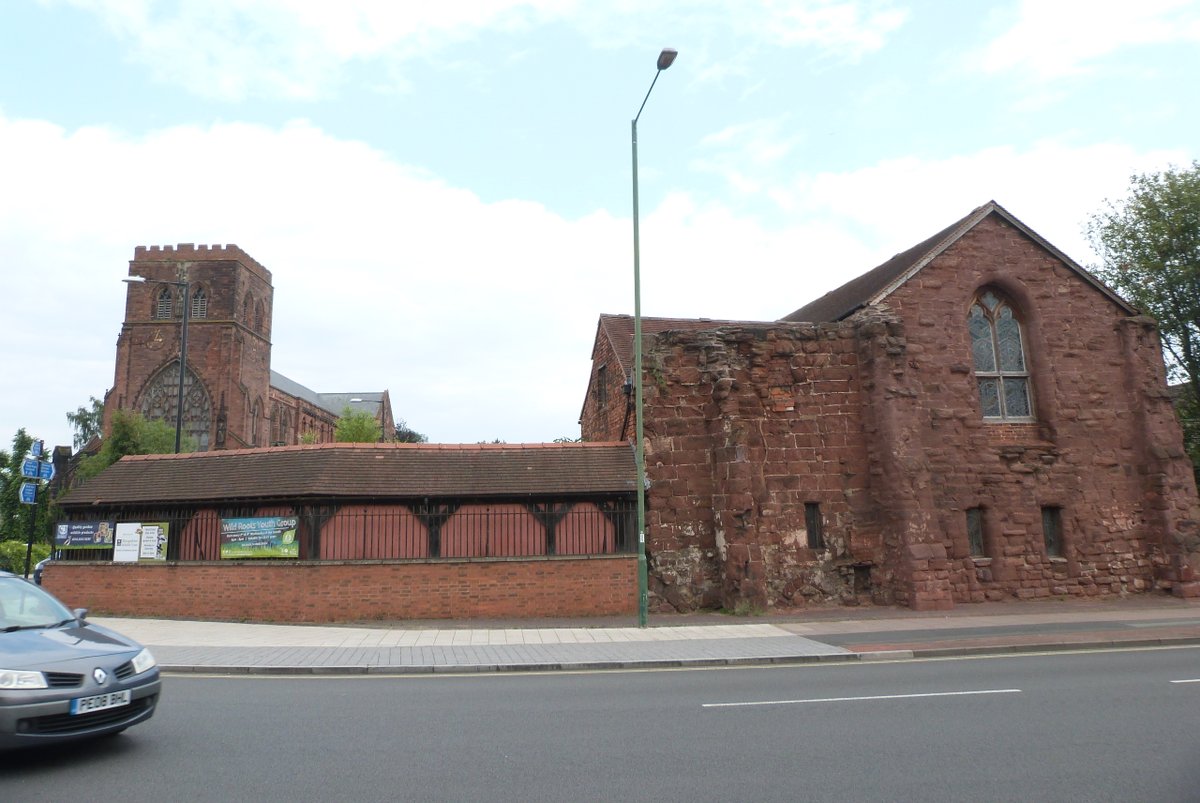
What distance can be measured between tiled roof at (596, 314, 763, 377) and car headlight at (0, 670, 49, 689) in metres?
15.5

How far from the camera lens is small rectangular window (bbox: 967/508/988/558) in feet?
58.3

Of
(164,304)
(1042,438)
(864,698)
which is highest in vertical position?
(164,304)

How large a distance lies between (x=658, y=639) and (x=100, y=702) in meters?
8.89

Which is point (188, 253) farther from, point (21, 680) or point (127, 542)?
point (21, 680)

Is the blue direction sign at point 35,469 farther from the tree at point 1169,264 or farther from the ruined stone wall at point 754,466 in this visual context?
the tree at point 1169,264

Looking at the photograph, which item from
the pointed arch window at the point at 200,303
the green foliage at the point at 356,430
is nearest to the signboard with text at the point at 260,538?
the green foliage at the point at 356,430

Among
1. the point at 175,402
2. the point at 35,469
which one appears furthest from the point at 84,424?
the point at 35,469

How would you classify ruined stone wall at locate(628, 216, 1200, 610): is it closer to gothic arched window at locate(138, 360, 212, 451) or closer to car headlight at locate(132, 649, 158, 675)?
car headlight at locate(132, 649, 158, 675)

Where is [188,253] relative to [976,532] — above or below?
above

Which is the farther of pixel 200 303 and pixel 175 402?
pixel 200 303

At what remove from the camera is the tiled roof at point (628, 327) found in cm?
2066

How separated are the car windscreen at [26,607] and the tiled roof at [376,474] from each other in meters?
8.79

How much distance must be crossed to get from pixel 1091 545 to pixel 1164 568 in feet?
5.65

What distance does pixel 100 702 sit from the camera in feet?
19.2
